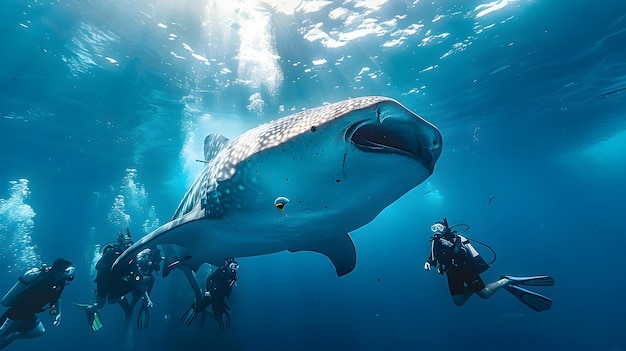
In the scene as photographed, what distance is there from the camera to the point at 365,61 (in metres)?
13.5

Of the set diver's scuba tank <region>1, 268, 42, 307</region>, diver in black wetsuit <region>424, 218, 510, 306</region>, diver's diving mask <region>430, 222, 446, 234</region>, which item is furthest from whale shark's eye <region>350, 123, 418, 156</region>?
diver's scuba tank <region>1, 268, 42, 307</region>

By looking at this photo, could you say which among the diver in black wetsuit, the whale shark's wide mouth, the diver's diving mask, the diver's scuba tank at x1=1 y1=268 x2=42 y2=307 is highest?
the whale shark's wide mouth

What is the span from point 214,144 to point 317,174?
13.5ft

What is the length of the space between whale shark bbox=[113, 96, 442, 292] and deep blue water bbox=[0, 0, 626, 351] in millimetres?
8792

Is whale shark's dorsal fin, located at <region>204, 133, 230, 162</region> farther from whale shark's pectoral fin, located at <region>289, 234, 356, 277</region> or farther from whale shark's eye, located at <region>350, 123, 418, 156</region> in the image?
whale shark's eye, located at <region>350, 123, 418, 156</region>

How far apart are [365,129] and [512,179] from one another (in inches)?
2200

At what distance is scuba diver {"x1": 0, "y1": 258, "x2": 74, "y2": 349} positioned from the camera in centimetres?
677

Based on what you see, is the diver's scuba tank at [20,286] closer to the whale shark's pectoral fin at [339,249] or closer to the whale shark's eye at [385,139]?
the whale shark's pectoral fin at [339,249]

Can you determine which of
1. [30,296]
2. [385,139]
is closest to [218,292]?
[30,296]

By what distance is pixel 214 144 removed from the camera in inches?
242

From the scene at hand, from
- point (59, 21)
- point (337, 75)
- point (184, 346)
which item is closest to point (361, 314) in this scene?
point (184, 346)

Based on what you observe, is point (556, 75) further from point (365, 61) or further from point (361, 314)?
point (361, 314)

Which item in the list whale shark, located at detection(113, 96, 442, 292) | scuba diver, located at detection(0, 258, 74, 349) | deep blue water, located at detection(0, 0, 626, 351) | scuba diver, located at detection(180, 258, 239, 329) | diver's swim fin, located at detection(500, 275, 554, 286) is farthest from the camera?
deep blue water, located at detection(0, 0, 626, 351)

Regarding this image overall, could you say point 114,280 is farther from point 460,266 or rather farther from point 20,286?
point 460,266
